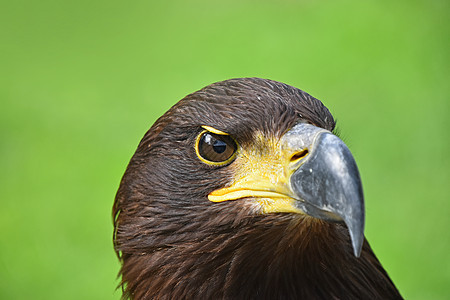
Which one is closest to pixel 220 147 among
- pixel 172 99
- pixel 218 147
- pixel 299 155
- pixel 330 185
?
pixel 218 147

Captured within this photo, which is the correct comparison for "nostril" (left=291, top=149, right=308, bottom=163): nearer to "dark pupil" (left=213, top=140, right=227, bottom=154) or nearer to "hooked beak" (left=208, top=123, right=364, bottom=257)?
"hooked beak" (left=208, top=123, right=364, bottom=257)

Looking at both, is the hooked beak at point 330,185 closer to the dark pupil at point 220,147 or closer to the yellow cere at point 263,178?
the yellow cere at point 263,178

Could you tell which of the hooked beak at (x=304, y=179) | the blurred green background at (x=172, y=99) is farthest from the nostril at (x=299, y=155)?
the blurred green background at (x=172, y=99)

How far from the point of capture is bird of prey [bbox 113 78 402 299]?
236 centimetres

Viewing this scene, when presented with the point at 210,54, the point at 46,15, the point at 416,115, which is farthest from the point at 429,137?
the point at 46,15

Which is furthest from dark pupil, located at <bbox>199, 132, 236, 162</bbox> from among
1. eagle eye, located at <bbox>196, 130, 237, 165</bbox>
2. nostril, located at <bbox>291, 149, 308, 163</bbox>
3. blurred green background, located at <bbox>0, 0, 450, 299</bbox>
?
blurred green background, located at <bbox>0, 0, 450, 299</bbox>

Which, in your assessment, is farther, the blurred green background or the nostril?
the blurred green background

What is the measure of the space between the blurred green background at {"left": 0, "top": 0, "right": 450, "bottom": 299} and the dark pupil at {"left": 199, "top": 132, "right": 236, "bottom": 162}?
4215 millimetres

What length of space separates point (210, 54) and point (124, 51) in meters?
1.53

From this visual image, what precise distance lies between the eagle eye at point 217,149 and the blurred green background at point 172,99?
13.8 ft

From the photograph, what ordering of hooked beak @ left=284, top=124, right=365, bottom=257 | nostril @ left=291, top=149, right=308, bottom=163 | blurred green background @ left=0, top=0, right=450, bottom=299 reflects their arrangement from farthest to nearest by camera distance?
blurred green background @ left=0, top=0, right=450, bottom=299 < nostril @ left=291, top=149, right=308, bottom=163 < hooked beak @ left=284, top=124, right=365, bottom=257

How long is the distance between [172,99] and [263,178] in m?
6.90

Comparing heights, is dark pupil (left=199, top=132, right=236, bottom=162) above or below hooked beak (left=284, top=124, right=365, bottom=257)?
above

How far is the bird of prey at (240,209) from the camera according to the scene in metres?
2.36
